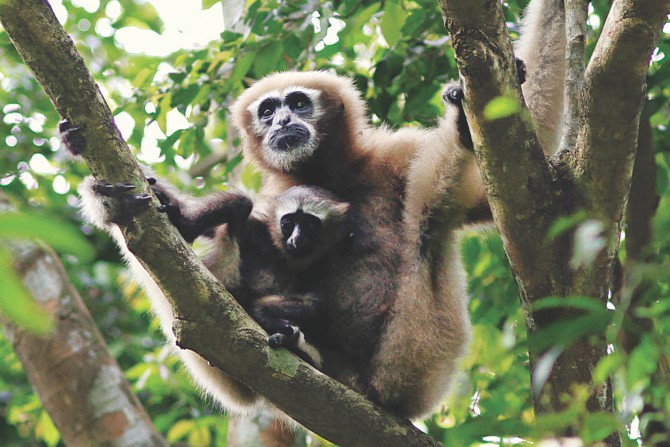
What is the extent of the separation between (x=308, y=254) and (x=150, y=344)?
612cm

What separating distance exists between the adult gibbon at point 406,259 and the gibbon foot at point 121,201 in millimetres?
478

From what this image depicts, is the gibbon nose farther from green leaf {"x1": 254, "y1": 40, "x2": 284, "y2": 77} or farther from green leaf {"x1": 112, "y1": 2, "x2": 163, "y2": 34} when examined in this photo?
green leaf {"x1": 112, "y1": 2, "x2": 163, "y2": 34}

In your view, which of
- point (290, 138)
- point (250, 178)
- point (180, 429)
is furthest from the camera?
point (180, 429)

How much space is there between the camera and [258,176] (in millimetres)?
8156

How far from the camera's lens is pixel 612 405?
4.47 meters

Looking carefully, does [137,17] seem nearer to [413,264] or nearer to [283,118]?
[283,118]

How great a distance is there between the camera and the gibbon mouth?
662 cm

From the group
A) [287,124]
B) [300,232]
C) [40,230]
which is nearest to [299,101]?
[287,124]

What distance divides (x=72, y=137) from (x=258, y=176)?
4.04m

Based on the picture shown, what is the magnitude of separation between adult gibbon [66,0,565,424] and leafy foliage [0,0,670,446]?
1.60 feet

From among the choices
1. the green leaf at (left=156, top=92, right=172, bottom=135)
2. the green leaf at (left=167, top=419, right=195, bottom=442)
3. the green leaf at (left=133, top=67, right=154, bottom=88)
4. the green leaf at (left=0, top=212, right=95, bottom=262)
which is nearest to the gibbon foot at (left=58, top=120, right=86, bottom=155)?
the green leaf at (left=0, top=212, right=95, bottom=262)

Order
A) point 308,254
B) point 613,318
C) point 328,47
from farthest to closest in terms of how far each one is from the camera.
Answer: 1. point 328,47
2. point 308,254
3. point 613,318

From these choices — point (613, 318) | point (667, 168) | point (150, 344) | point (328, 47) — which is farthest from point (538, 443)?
point (150, 344)

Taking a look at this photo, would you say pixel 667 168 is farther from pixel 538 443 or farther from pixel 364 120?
pixel 538 443
